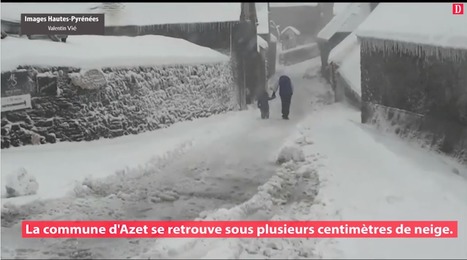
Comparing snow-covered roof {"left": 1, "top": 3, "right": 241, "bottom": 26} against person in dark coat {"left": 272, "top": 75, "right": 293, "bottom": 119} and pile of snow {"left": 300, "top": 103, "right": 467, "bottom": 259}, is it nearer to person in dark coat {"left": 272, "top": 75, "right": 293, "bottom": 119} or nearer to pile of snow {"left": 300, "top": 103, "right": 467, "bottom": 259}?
person in dark coat {"left": 272, "top": 75, "right": 293, "bottom": 119}

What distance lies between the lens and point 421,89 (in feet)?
36.5

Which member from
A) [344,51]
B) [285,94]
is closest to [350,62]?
[344,51]

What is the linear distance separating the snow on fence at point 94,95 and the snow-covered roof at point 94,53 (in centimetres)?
3

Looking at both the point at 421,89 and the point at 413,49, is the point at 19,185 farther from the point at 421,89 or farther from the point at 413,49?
the point at 413,49

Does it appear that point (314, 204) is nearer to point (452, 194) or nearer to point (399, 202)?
point (399, 202)

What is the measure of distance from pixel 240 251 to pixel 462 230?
10.1ft

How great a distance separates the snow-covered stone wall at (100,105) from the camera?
377 inches

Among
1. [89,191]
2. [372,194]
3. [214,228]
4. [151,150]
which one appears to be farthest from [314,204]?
[151,150]

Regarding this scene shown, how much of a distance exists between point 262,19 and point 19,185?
101ft

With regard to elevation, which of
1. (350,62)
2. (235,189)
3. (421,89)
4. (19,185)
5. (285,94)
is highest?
(350,62)

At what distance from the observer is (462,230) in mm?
6383

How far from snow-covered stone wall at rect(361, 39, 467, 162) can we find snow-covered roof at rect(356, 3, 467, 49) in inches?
8.1

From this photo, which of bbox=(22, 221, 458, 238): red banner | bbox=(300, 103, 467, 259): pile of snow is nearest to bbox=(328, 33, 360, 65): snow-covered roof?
bbox=(300, 103, 467, 259): pile of snow

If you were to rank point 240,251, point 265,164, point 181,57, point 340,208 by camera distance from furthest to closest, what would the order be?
1. point 181,57
2. point 265,164
3. point 340,208
4. point 240,251
